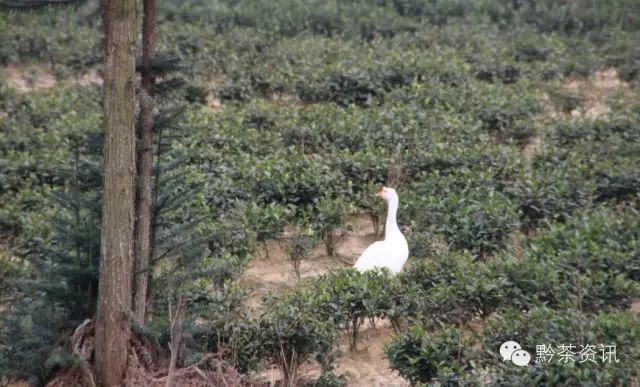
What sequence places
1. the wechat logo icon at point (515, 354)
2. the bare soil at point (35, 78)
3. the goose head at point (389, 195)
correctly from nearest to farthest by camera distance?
the wechat logo icon at point (515, 354)
the goose head at point (389, 195)
the bare soil at point (35, 78)

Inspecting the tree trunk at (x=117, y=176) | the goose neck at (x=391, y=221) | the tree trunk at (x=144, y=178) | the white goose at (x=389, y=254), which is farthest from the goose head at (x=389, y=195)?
the tree trunk at (x=117, y=176)

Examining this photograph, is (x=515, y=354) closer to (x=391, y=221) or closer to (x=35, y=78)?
(x=391, y=221)

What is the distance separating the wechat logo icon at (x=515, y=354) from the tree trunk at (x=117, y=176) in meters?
2.20

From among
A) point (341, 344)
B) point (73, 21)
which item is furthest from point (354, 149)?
point (73, 21)

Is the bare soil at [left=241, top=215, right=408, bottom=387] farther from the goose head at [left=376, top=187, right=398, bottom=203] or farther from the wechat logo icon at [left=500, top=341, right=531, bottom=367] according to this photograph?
the wechat logo icon at [left=500, top=341, right=531, bottom=367]

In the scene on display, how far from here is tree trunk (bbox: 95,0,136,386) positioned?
5012 millimetres

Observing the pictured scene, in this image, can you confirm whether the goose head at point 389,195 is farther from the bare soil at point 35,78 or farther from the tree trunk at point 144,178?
the bare soil at point 35,78

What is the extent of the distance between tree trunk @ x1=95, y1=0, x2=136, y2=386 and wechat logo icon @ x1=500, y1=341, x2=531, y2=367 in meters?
2.20

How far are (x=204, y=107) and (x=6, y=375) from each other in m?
6.87

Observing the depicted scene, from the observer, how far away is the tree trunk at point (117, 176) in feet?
16.4

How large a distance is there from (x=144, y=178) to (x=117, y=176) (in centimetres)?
42

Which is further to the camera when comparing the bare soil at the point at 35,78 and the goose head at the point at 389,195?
the bare soil at the point at 35,78

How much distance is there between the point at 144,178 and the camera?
5.45 metres

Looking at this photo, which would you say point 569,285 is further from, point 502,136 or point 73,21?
point 73,21
